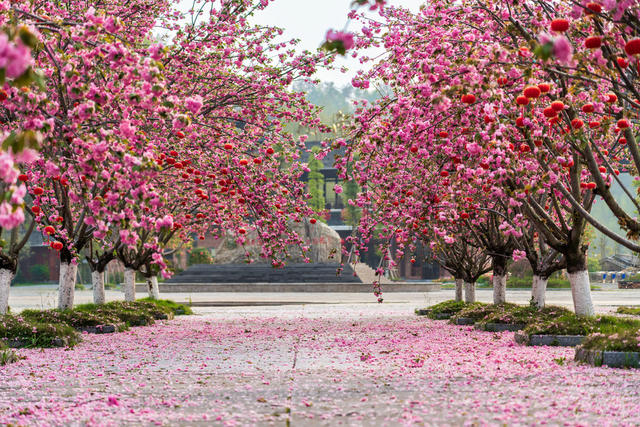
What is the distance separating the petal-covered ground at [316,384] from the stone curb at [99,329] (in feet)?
4.56

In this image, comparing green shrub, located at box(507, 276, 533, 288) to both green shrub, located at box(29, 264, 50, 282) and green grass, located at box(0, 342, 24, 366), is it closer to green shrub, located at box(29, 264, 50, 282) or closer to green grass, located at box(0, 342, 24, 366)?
green grass, located at box(0, 342, 24, 366)

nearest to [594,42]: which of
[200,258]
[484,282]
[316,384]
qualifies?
[316,384]

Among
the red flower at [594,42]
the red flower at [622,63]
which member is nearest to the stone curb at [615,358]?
the red flower at [622,63]

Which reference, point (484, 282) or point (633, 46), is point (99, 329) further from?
point (484, 282)

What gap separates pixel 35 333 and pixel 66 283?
243 centimetres

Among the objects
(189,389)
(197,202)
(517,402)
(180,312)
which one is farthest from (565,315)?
(180,312)

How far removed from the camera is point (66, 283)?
47.5 ft

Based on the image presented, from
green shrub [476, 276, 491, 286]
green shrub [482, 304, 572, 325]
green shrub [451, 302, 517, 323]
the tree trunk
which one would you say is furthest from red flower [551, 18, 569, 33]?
green shrub [476, 276, 491, 286]

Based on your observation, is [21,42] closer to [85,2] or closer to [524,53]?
[524,53]

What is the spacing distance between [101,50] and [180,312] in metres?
18.4

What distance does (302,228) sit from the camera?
44.2 meters

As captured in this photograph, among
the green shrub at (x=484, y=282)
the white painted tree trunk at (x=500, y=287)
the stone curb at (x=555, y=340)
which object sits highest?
the white painted tree trunk at (x=500, y=287)

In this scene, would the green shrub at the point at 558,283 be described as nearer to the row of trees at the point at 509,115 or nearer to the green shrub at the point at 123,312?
the row of trees at the point at 509,115

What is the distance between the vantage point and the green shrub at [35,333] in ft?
39.5
